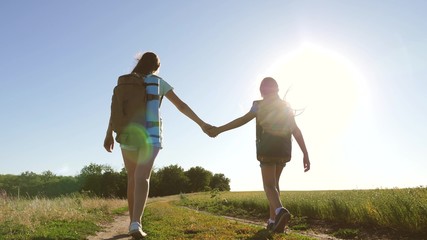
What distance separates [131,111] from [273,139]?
103 inches

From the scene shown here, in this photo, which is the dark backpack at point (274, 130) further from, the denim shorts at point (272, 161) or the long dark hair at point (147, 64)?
the long dark hair at point (147, 64)

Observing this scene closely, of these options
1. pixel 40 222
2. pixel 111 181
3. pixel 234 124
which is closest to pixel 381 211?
pixel 234 124

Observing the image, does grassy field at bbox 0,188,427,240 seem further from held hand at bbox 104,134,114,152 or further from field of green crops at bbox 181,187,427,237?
held hand at bbox 104,134,114,152

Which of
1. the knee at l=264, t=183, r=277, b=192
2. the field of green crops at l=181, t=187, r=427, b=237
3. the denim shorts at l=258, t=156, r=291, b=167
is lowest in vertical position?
the field of green crops at l=181, t=187, r=427, b=237

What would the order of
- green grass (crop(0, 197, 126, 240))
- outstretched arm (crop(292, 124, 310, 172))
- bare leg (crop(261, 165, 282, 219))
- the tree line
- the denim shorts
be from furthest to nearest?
1. the tree line
2. outstretched arm (crop(292, 124, 310, 172))
3. green grass (crop(0, 197, 126, 240))
4. the denim shorts
5. bare leg (crop(261, 165, 282, 219))

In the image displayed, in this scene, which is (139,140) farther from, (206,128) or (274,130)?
(206,128)

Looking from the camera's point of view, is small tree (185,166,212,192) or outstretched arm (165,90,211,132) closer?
outstretched arm (165,90,211,132)

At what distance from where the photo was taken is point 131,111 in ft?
18.0

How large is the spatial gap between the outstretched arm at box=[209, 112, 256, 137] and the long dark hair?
2184 millimetres

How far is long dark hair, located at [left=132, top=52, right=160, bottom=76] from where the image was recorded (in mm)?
5953

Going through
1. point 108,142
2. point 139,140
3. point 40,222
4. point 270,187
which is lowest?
point 40,222

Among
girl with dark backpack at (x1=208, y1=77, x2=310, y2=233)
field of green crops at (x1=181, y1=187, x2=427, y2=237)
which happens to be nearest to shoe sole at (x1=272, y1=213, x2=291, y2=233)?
girl with dark backpack at (x1=208, y1=77, x2=310, y2=233)

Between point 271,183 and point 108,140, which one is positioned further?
point 271,183

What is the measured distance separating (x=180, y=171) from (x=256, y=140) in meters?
81.6
